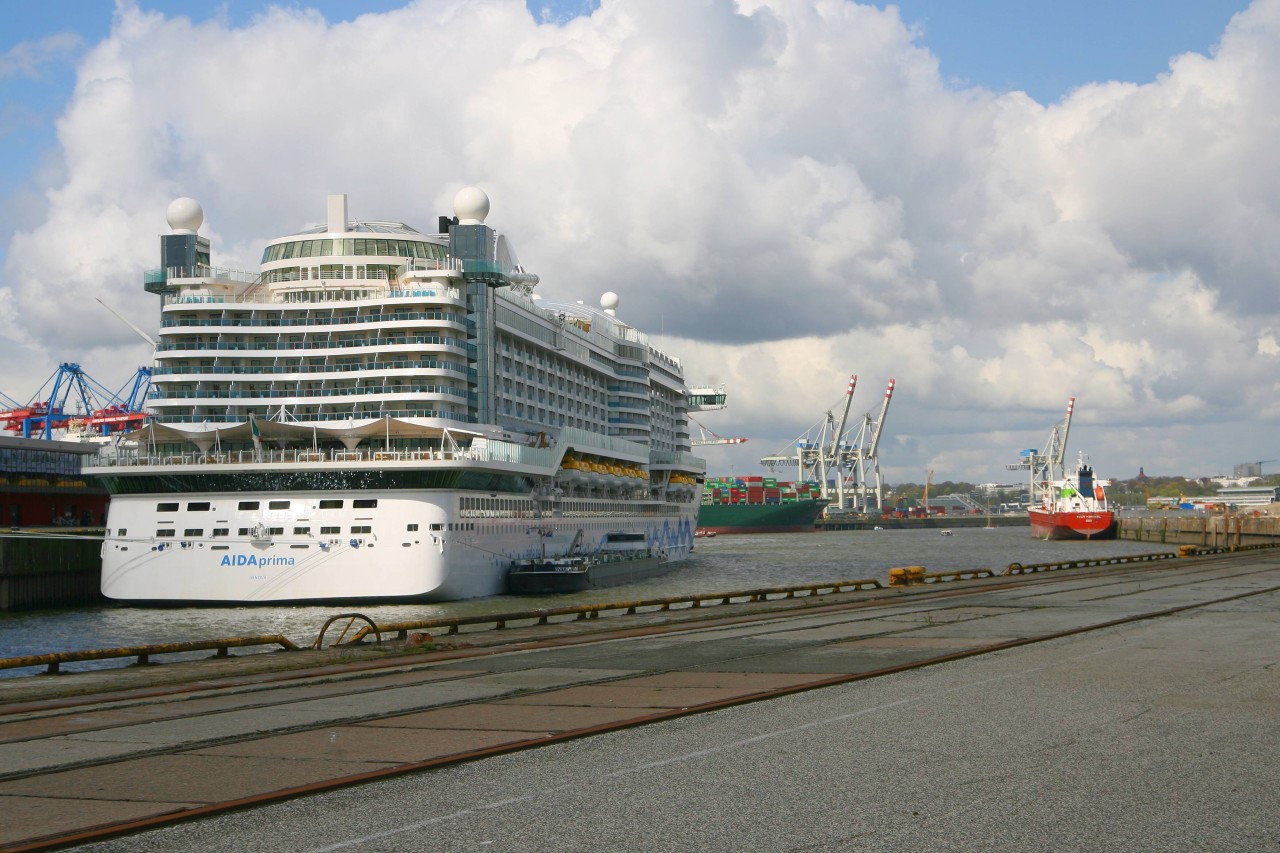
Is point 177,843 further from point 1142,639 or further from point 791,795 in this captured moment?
point 1142,639

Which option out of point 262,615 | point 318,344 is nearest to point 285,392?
point 318,344

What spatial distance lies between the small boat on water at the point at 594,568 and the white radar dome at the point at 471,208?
17.3 m

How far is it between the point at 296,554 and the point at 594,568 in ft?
57.5

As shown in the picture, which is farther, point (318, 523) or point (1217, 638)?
point (318, 523)

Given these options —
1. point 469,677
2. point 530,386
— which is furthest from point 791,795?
point 530,386

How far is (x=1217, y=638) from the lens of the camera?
25.7 meters

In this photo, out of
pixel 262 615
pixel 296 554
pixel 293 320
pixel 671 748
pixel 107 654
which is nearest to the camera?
pixel 671 748

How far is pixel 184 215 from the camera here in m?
62.5

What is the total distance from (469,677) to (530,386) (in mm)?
50491

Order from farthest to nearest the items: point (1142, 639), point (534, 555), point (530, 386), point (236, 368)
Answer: point (530, 386)
point (534, 555)
point (236, 368)
point (1142, 639)

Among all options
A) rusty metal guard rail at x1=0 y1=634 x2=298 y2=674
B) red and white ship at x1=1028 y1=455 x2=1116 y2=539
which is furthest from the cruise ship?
red and white ship at x1=1028 y1=455 x2=1116 y2=539

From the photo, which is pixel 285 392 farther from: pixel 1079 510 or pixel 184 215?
pixel 1079 510

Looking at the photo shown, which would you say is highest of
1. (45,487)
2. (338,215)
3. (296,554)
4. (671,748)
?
(338,215)

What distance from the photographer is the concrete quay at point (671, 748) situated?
395 inches
